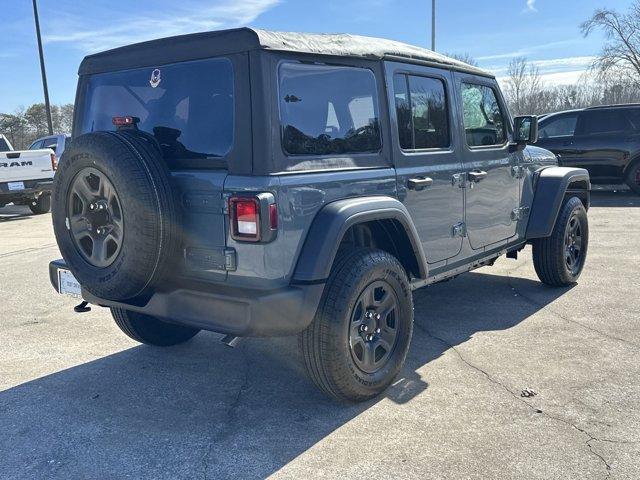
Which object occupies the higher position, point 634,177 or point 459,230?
point 459,230

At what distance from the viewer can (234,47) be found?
9.39ft

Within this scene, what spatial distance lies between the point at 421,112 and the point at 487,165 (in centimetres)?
91

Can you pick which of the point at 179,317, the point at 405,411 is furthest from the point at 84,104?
the point at 405,411

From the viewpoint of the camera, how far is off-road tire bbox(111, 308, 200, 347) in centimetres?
407

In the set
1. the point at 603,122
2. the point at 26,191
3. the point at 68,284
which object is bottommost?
the point at 68,284

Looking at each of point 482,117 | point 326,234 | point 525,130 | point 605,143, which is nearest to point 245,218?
point 326,234

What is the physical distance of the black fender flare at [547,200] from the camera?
5.18 m

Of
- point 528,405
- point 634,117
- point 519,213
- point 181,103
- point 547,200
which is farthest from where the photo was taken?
point 634,117

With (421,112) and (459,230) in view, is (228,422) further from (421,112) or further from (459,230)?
(421,112)

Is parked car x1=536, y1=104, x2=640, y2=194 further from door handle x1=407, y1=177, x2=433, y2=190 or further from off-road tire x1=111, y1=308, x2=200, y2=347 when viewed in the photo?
off-road tire x1=111, y1=308, x2=200, y2=347

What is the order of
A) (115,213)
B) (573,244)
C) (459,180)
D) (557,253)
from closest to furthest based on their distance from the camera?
(115,213) → (459,180) → (557,253) → (573,244)

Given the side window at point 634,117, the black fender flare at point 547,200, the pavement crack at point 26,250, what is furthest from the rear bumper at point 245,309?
the side window at point 634,117

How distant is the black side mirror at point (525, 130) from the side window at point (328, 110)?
6.64ft

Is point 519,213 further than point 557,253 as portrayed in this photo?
No
